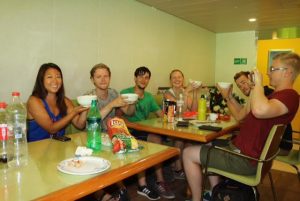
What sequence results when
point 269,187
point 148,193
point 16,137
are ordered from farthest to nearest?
point 269,187 → point 148,193 → point 16,137

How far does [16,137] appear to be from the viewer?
123 cm

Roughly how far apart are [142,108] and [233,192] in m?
1.32

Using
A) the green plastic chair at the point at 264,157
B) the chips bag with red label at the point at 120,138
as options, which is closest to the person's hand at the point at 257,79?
the green plastic chair at the point at 264,157

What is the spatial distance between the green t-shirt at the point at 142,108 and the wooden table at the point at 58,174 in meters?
1.28

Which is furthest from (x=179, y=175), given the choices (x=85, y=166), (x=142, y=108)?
(x=85, y=166)

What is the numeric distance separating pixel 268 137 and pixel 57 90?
1493mm

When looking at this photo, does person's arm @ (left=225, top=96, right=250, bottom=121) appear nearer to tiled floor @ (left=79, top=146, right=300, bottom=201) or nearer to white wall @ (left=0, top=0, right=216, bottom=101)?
tiled floor @ (left=79, top=146, right=300, bottom=201)

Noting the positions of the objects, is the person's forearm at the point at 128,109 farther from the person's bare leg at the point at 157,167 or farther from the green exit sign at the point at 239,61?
the green exit sign at the point at 239,61

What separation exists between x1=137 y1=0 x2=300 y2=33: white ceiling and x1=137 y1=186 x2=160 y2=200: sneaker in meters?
2.34

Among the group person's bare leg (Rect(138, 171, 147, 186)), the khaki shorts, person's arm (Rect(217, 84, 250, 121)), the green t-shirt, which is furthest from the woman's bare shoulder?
person's arm (Rect(217, 84, 250, 121))

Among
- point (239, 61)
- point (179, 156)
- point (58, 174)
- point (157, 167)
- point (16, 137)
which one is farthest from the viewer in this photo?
point (239, 61)

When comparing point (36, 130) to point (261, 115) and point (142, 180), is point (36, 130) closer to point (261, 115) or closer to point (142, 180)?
point (142, 180)

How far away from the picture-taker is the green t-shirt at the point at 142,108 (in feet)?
8.87

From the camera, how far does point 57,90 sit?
6.46 ft
